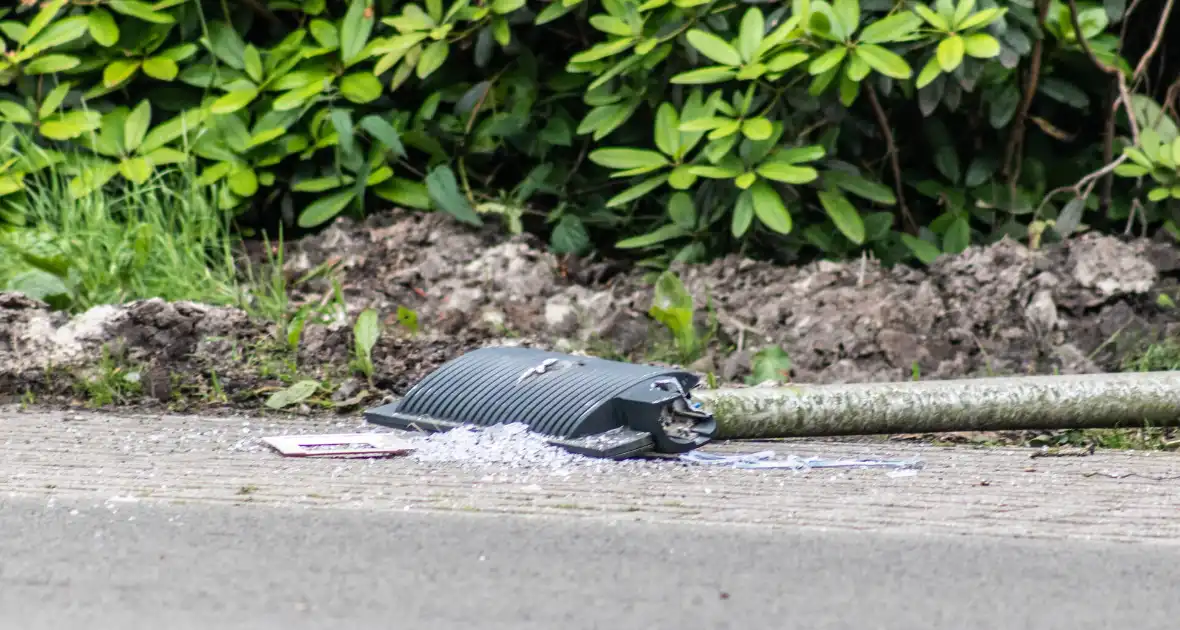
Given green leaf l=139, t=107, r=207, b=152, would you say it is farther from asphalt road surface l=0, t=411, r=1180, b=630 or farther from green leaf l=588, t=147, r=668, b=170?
asphalt road surface l=0, t=411, r=1180, b=630

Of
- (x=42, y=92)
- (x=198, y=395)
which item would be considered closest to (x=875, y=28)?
Result: (x=198, y=395)

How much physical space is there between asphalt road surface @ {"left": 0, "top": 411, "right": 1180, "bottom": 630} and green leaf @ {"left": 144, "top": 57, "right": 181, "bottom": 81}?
191 centimetres

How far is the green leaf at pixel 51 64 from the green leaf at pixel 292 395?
5.37 feet

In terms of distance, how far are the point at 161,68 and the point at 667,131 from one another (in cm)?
168

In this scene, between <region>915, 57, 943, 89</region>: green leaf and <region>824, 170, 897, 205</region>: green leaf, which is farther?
<region>824, 170, 897, 205</region>: green leaf

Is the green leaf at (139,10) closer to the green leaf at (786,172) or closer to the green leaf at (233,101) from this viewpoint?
the green leaf at (233,101)

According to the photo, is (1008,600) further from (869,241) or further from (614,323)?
(869,241)

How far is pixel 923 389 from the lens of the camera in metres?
3.42

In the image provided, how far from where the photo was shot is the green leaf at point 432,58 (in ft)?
15.2

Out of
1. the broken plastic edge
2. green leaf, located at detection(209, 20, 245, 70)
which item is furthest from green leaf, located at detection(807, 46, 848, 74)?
green leaf, located at detection(209, 20, 245, 70)

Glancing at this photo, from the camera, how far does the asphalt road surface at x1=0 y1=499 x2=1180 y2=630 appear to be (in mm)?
1971

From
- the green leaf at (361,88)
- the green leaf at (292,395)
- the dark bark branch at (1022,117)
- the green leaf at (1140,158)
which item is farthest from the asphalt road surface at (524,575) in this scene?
the dark bark branch at (1022,117)

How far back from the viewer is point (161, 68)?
191 inches

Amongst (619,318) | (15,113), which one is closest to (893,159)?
(619,318)
